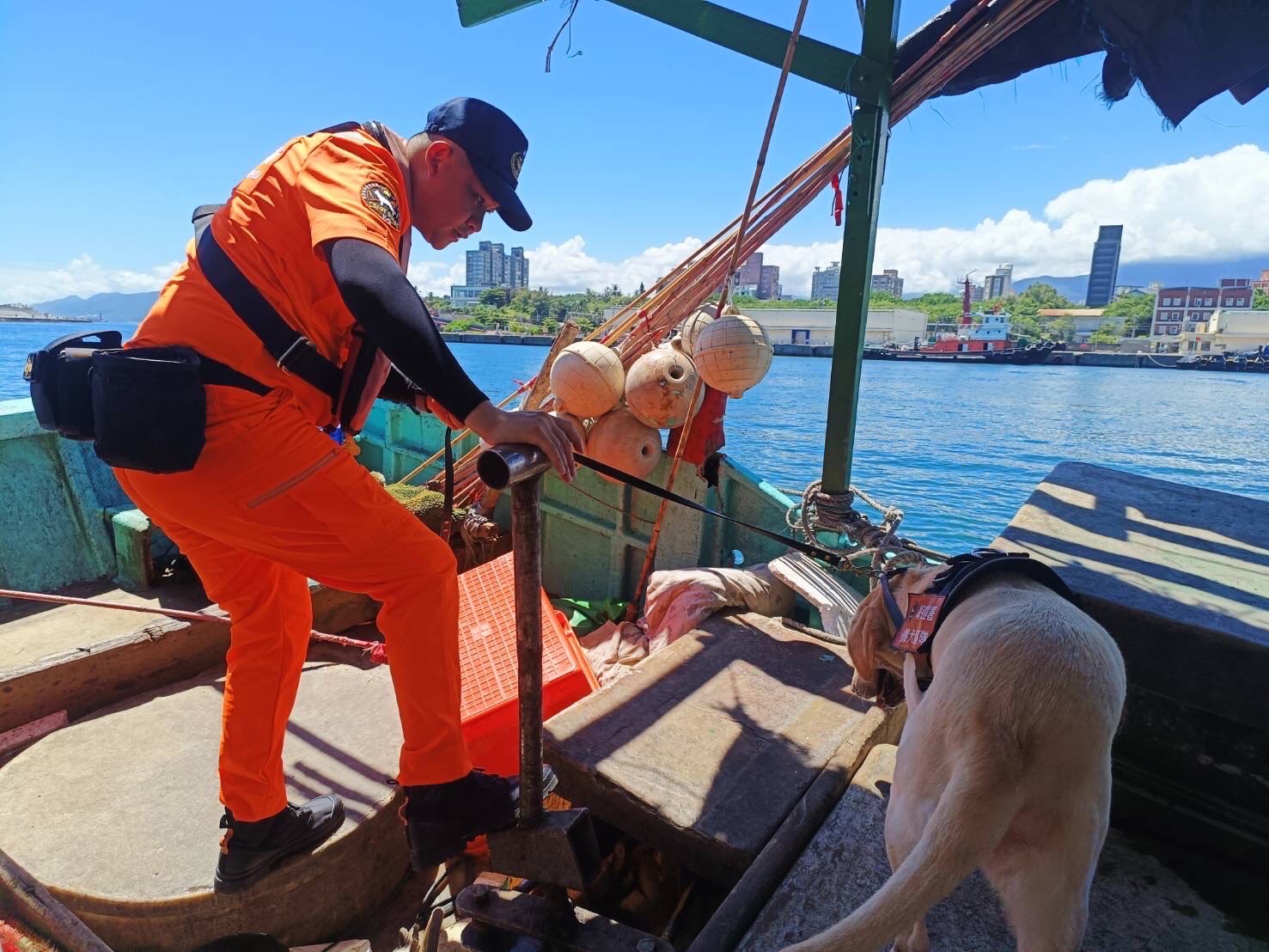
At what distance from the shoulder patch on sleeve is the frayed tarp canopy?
260 centimetres

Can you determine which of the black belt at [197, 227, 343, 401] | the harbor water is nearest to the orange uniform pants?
the black belt at [197, 227, 343, 401]

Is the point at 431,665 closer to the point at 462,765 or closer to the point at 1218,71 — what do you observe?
the point at 462,765

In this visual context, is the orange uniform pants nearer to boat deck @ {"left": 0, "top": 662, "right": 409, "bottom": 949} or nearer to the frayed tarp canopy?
boat deck @ {"left": 0, "top": 662, "right": 409, "bottom": 949}

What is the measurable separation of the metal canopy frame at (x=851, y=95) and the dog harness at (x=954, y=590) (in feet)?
4.83

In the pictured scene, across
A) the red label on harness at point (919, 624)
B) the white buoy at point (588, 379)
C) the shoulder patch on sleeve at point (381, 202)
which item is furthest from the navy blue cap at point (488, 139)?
the white buoy at point (588, 379)

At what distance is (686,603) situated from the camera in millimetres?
3561

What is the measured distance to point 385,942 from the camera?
2.44m

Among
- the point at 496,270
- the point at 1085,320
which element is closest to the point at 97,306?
the point at 496,270

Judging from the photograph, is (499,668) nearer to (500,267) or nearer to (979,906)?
(979,906)

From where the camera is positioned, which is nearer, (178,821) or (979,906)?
(979,906)

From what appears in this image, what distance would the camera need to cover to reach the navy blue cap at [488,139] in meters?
1.87

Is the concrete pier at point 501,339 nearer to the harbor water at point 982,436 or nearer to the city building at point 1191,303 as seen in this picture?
the harbor water at point 982,436

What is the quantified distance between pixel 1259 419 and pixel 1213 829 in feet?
114

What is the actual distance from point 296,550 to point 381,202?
92 cm
